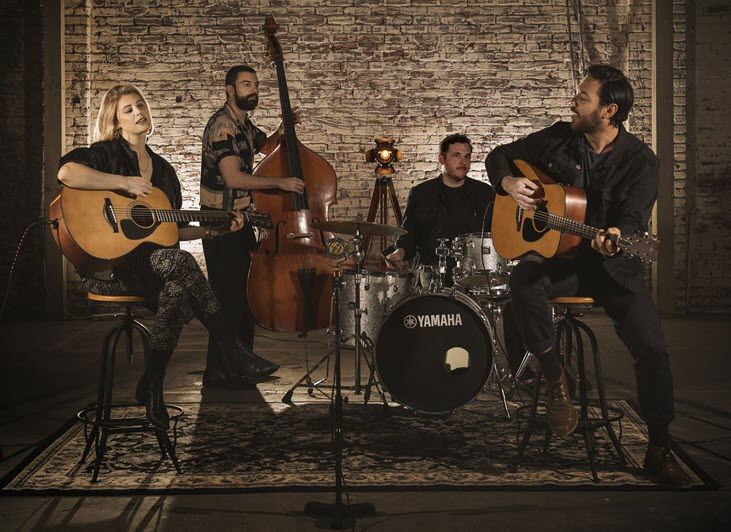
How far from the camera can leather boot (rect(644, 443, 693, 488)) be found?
3.57 m

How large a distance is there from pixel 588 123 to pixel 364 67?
509 cm

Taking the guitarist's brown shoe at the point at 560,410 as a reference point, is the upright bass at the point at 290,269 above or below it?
above

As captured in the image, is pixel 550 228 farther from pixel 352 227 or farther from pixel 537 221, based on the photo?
pixel 352 227

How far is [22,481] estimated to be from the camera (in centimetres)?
366

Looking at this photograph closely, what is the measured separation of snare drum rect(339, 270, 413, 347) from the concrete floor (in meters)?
0.60

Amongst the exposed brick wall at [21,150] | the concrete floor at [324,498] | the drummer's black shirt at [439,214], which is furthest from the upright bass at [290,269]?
the exposed brick wall at [21,150]

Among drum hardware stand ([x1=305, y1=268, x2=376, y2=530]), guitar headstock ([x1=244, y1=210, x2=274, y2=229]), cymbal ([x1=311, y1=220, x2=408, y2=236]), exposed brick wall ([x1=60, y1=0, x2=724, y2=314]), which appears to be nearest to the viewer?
drum hardware stand ([x1=305, y1=268, x2=376, y2=530])

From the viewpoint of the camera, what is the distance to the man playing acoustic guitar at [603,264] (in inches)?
146

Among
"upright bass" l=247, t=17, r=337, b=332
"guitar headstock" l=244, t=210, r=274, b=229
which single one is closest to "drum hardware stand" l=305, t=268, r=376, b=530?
"guitar headstock" l=244, t=210, r=274, b=229

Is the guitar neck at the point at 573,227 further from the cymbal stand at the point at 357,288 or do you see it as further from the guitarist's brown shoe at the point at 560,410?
the cymbal stand at the point at 357,288

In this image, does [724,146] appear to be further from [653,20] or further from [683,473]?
[683,473]

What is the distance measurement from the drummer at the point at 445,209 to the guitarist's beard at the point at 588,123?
1.73 m

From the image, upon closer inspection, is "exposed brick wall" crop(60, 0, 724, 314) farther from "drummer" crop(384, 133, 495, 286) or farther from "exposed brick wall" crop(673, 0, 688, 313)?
"drummer" crop(384, 133, 495, 286)

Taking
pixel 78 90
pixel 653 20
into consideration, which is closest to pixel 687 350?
pixel 653 20
